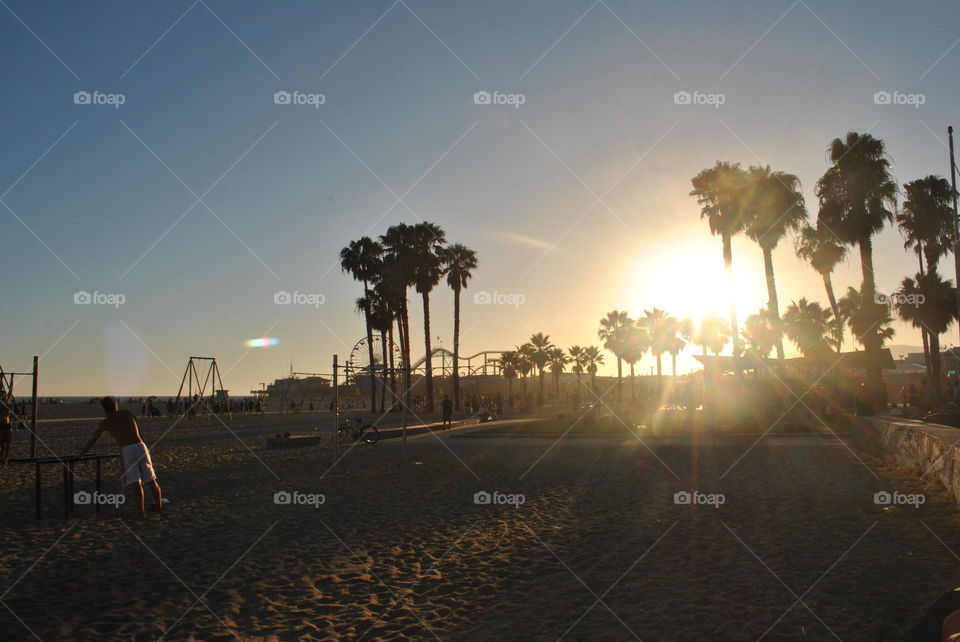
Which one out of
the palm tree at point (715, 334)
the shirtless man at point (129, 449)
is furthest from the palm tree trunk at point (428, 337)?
the shirtless man at point (129, 449)

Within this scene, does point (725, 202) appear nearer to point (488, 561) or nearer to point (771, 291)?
point (771, 291)

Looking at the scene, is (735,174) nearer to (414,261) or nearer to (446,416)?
(446,416)

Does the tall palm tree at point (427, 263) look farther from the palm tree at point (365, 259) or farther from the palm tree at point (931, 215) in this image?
the palm tree at point (931, 215)

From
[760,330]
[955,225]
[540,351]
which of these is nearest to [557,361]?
[540,351]

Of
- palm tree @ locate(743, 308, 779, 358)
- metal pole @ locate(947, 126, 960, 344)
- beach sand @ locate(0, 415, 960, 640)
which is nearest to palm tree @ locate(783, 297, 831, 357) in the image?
palm tree @ locate(743, 308, 779, 358)

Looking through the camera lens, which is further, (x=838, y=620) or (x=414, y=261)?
(x=414, y=261)

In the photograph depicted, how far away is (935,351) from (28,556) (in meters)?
41.9

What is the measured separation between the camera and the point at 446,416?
3262 cm

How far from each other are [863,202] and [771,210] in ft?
22.9

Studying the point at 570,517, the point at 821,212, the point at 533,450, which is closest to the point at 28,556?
the point at 570,517

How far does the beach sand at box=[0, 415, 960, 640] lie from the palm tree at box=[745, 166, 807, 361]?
77.7ft

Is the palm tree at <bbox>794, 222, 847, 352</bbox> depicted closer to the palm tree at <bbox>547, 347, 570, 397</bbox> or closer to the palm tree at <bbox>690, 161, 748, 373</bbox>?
the palm tree at <bbox>690, 161, 748, 373</bbox>

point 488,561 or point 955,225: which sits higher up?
point 955,225

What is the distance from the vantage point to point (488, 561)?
764 centimetres
